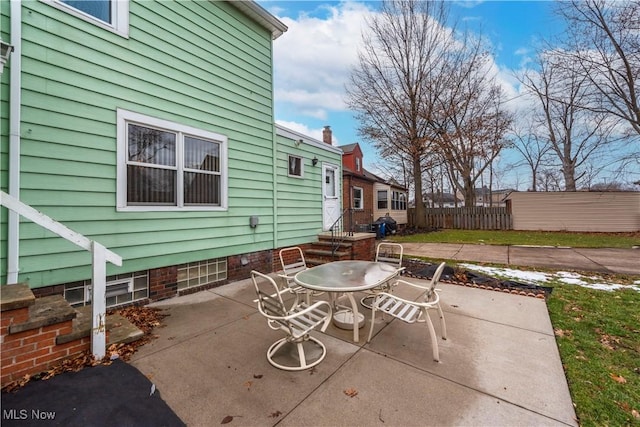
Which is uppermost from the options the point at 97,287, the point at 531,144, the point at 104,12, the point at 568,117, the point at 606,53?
the point at 606,53

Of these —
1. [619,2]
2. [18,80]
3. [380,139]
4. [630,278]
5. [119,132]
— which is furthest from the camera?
[380,139]

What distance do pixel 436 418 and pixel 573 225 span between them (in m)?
19.4

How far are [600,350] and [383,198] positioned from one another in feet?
55.9

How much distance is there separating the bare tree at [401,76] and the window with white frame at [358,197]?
9.80 feet

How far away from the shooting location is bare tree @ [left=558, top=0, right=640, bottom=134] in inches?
463

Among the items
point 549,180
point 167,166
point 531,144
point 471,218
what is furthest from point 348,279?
point 549,180

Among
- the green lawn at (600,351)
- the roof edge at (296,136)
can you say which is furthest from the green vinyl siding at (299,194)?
the green lawn at (600,351)

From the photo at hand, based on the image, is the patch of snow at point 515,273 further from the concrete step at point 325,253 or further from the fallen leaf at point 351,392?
the fallen leaf at point 351,392

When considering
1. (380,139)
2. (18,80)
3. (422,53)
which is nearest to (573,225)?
(380,139)

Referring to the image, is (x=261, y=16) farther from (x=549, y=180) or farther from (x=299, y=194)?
(x=549, y=180)

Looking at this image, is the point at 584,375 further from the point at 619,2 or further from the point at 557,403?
the point at 619,2

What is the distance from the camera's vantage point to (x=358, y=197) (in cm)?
1747

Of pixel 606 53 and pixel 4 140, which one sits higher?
pixel 606 53

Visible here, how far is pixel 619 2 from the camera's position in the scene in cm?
1093
